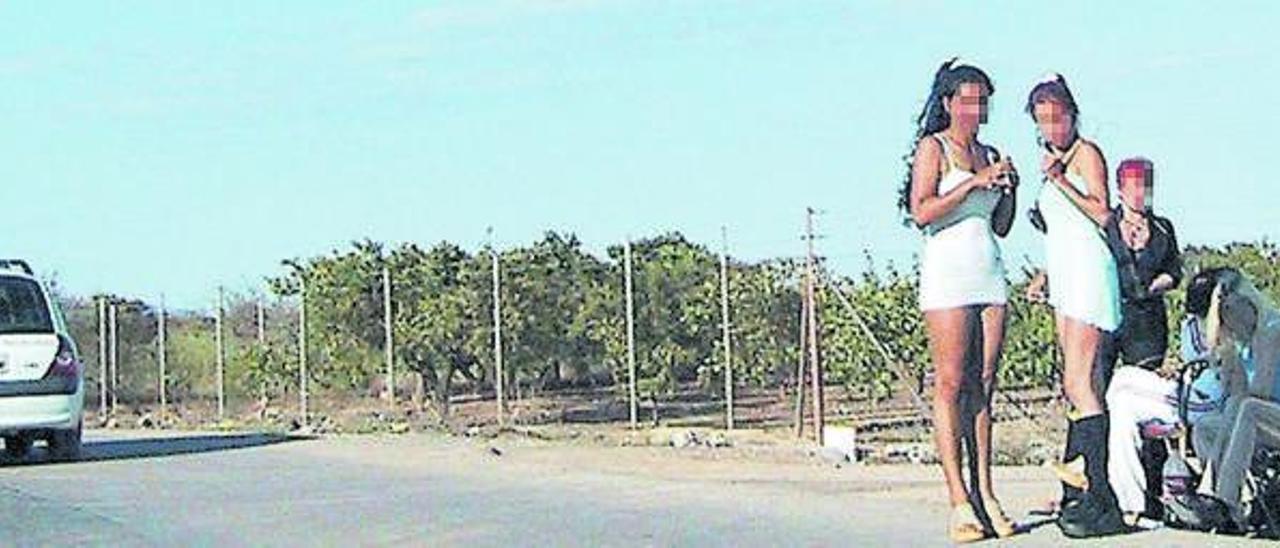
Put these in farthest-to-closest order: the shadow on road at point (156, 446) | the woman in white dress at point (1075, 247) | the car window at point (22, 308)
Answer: the shadow on road at point (156, 446) → the car window at point (22, 308) → the woman in white dress at point (1075, 247)

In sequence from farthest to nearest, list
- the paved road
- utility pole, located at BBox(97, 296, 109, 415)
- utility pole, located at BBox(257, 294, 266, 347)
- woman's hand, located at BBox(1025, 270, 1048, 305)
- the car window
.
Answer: utility pole, located at BBox(97, 296, 109, 415) < utility pole, located at BBox(257, 294, 266, 347) < the car window < the paved road < woman's hand, located at BBox(1025, 270, 1048, 305)

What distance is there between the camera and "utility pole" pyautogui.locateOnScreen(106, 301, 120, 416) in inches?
1457

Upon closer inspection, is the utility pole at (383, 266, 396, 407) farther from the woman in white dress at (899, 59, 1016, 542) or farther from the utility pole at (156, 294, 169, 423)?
the woman in white dress at (899, 59, 1016, 542)

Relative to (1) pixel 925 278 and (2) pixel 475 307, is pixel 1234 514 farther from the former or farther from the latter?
(2) pixel 475 307

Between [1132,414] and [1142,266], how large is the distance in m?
0.65

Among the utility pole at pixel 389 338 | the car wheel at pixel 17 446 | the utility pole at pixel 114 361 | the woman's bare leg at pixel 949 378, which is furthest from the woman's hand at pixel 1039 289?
the utility pole at pixel 114 361

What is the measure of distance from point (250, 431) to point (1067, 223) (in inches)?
655

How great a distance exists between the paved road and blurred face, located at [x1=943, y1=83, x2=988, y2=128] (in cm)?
164

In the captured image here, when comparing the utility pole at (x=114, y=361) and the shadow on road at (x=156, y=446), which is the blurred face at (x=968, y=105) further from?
the utility pole at (x=114, y=361)

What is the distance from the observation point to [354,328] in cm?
3500

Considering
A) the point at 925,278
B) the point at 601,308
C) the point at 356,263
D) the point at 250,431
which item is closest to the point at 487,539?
the point at 925,278

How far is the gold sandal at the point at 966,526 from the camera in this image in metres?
8.87

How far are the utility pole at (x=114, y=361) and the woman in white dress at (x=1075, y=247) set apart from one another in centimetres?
2906

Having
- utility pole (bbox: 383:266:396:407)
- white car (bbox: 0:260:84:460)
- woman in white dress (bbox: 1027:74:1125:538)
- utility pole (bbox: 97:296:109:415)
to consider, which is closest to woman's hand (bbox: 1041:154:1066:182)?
woman in white dress (bbox: 1027:74:1125:538)
